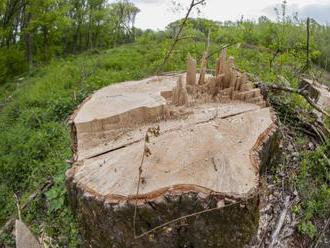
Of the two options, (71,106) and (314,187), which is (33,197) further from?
(314,187)

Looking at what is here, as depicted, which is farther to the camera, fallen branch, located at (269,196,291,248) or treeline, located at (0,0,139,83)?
treeline, located at (0,0,139,83)

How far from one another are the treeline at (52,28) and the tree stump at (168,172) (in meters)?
4.53

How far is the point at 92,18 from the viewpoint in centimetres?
1922

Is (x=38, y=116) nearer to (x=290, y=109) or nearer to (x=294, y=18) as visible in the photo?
(x=290, y=109)

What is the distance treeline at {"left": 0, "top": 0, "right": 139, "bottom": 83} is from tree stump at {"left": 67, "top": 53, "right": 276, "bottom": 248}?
4.53 metres

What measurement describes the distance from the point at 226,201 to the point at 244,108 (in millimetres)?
1045

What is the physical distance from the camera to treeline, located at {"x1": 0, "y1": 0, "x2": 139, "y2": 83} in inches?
491

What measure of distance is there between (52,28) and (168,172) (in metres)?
14.5

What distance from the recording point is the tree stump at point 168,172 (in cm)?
184

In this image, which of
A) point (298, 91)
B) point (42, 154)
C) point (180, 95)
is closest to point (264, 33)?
point (298, 91)

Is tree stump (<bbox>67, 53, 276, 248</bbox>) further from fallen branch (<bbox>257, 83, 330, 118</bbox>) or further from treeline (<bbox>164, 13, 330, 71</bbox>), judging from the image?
treeline (<bbox>164, 13, 330, 71</bbox>)

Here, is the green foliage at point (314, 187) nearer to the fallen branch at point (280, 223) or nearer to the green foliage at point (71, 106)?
the green foliage at point (71, 106)

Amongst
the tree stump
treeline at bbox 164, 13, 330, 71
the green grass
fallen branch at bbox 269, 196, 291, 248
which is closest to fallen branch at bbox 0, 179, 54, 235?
the green grass

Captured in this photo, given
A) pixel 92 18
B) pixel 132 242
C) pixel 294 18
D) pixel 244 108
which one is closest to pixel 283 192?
pixel 244 108
